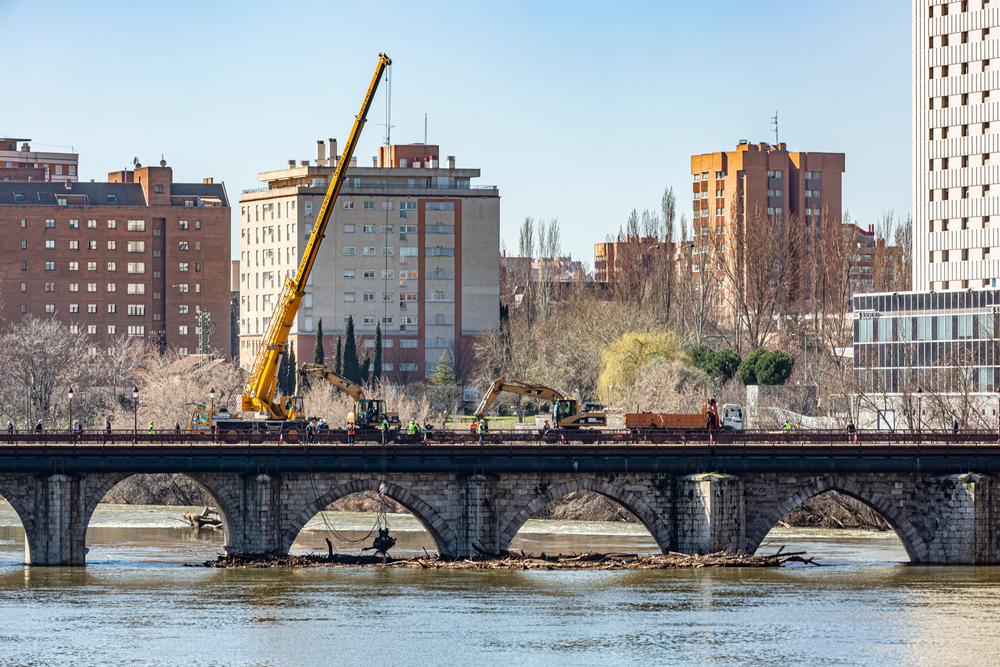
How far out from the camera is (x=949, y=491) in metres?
79.9

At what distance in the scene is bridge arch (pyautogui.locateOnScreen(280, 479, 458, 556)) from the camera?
78.3m

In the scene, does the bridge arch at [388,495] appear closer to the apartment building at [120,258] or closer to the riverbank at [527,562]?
the riverbank at [527,562]

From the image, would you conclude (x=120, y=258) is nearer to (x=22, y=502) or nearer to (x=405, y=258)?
(x=405, y=258)

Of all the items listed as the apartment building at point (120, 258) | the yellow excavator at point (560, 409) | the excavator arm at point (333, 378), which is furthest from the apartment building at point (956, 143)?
the apartment building at point (120, 258)

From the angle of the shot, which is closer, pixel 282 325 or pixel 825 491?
pixel 825 491

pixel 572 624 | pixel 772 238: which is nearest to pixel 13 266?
pixel 772 238

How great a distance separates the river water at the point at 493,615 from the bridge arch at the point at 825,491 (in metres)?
1.22

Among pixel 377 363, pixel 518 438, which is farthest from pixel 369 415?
pixel 377 363

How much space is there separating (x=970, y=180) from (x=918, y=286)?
733 cm

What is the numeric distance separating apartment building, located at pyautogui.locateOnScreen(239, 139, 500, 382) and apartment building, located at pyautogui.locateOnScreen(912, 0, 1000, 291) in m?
57.4

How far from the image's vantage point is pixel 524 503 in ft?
260

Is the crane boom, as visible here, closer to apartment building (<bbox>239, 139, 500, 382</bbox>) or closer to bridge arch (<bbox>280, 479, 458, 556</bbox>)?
bridge arch (<bbox>280, 479, 458, 556</bbox>)

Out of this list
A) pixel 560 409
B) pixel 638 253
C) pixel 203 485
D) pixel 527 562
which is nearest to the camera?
pixel 527 562

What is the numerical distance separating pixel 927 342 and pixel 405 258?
2523 inches
